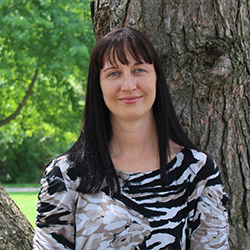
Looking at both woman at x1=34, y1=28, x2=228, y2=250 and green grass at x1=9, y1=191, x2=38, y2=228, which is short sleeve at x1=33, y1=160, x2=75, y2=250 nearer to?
woman at x1=34, y1=28, x2=228, y2=250

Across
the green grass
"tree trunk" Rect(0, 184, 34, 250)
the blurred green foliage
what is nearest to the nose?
"tree trunk" Rect(0, 184, 34, 250)

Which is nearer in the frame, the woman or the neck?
the woman

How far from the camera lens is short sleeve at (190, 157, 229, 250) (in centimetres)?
197

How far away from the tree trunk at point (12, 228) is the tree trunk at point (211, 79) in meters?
1.24

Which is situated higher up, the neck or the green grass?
the neck

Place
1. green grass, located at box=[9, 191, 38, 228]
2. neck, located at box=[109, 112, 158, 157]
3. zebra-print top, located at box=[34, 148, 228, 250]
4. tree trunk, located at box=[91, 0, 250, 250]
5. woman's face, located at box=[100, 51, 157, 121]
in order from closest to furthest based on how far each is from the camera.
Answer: zebra-print top, located at box=[34, 148, 228, 250], woman's face, located at box=[100, 51, 157, 121], neck, located at box=[109, 112, 158, 157], tree trunk, located at box=[91, 0, 250, 250], green grass, located at box=[9, 191, 38, 228]

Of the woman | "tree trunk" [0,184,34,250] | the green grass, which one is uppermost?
the woman

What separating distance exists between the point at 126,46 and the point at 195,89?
72cm

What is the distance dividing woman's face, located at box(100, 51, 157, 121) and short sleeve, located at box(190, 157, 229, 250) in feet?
1.63

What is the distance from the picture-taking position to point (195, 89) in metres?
2.51

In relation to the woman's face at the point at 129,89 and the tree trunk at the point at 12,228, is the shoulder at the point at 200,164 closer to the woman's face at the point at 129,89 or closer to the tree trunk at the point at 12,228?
the woman's face at the point at 129,89

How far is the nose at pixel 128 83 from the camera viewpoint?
198cm

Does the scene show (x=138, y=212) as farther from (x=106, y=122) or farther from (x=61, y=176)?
(x=106, y=122)

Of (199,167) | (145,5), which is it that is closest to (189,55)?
(145,5)
